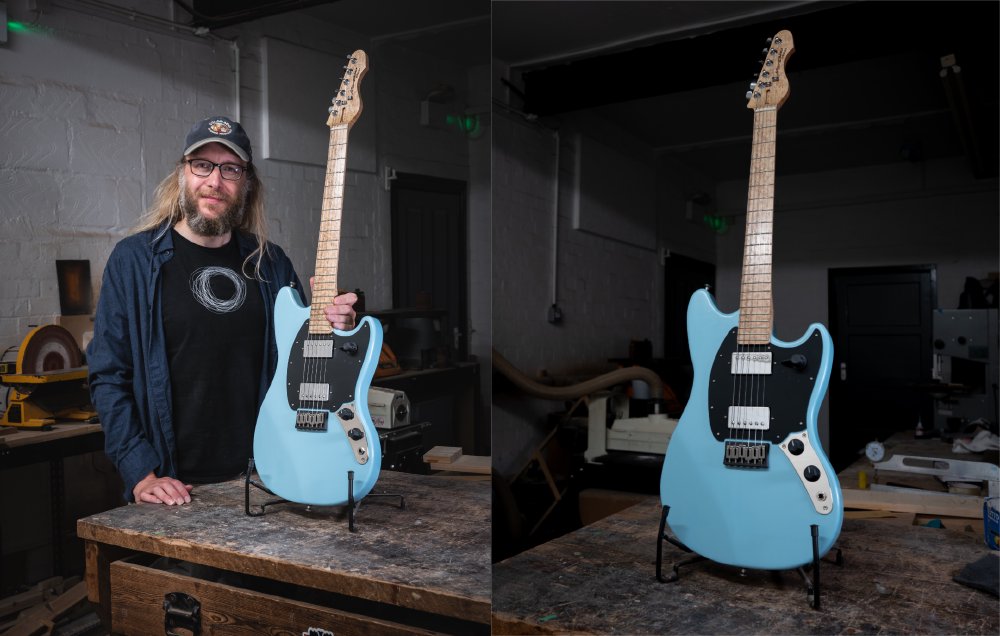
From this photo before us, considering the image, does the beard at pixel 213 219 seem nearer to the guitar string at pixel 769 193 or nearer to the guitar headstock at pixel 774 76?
the guitar string at pixel 769 193

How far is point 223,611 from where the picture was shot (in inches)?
54.1

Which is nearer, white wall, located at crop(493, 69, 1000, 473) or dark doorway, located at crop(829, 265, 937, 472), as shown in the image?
white wall, located at crop(493, 69, 1000, 473)

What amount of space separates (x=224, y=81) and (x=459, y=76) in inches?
17.9

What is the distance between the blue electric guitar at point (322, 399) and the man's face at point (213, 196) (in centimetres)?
15

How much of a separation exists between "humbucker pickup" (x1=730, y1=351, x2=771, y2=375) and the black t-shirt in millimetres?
1035

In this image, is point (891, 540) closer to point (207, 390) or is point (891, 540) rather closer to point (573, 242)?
point (573, 242)

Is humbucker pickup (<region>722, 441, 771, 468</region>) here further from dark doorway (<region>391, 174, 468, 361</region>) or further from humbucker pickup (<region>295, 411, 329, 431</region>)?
humbucker pickup (<region>295, 411, 329, 431</region>)

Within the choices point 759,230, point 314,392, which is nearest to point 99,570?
point 314,392

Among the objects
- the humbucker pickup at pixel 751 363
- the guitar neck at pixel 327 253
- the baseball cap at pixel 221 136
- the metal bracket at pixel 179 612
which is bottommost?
the metal bracket at pixel 179 612

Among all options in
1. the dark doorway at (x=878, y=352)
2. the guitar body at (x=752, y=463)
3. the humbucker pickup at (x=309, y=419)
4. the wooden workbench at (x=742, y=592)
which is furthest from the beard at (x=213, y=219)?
the dark doorway at (x=878, y=352)

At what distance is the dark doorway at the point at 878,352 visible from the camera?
6.52 ft

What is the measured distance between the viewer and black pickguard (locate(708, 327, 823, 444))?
5.11ft

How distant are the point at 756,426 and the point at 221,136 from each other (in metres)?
1.25

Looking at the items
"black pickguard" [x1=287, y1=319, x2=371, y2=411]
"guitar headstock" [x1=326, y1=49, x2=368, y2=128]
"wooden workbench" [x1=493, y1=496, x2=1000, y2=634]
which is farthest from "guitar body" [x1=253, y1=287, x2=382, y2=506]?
"wooden workbench" [x1=493, y1=496, x2=1000, y2=634]
